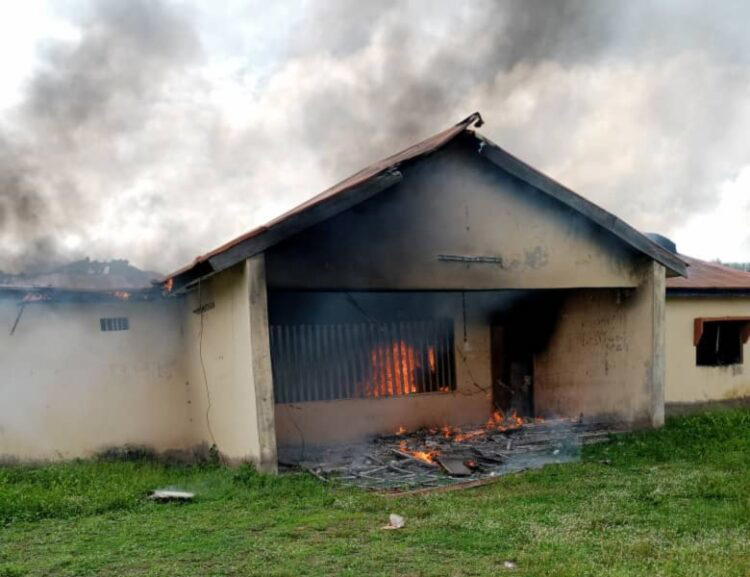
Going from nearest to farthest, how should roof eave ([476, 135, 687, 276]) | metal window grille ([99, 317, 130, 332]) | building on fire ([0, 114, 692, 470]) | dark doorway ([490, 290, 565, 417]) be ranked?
1. building on fire ([0, 114, 692, 470])
2. roof eave ([476, 135, 687, 276])
3. metal window grille ([99, 317, 130, 332])
4. dark doorway ([490, 290, 565, 417])

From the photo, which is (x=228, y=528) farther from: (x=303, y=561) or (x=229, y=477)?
(x=229, y=477)

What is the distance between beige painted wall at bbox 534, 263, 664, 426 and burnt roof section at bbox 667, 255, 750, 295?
A: 1525 millimetres

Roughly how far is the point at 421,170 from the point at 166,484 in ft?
17.7

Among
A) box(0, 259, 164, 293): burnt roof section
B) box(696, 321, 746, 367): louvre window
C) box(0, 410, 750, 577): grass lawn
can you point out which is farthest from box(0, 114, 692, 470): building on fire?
box(696, 321, 746, 367): louvre window

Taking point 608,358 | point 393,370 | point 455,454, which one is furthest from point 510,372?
point 455,454

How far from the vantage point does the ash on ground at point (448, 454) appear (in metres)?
8.32

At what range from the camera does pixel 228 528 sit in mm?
6055

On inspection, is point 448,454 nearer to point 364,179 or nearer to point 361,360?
point 361,360

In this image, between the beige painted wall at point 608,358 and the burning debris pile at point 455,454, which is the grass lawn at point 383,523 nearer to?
the burning debris pile at point 455,454

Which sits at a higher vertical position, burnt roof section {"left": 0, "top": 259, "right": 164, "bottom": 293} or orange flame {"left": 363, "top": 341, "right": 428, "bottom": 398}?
burnt roof section {"left": 0, "top": 259, "right": 164, "bottom": 293}

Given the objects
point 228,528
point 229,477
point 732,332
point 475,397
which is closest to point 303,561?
point 228,528

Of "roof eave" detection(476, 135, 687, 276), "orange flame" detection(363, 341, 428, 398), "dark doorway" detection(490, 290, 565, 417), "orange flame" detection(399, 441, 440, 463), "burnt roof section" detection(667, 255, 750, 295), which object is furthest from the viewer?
"dark doorway" detection(490, 290, 565, 417)

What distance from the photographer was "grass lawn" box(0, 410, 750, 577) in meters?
4.94

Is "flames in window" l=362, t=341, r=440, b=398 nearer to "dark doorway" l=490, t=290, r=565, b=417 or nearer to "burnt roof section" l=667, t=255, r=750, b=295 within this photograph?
"dark doorway" l=490, t=290, r=565, b=417
